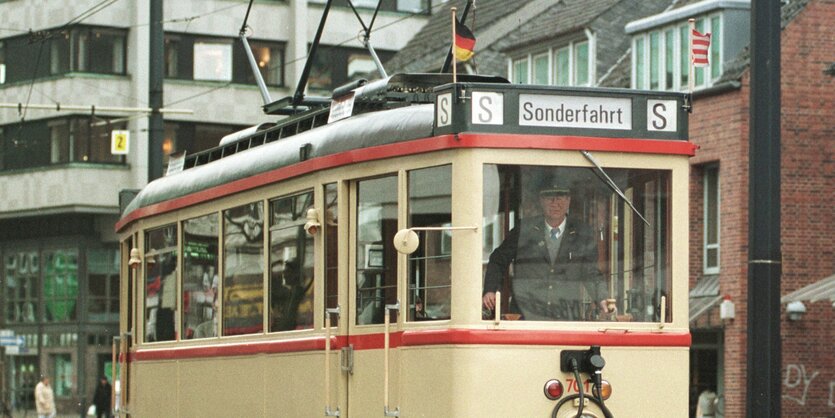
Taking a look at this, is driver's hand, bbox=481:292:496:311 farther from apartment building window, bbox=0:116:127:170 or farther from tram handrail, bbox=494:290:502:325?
apartment building window, bbox=0:116:127:170

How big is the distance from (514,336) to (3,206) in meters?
41.2

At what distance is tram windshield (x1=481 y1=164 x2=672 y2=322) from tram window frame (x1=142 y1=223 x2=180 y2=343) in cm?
424

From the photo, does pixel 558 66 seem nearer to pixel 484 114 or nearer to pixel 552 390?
pixel 484 114

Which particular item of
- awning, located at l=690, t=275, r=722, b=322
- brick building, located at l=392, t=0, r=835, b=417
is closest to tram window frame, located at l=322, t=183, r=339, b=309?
brick building, located at l=392, t=0, r=835, b=417

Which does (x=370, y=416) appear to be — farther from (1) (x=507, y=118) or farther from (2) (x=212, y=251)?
(2) (x=212, y=251)

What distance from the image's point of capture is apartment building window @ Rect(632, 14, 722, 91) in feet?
97.8

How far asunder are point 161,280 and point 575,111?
502cm

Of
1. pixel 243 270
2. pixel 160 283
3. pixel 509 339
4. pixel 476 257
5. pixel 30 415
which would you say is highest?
pixel 476 257

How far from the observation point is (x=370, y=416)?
992cm

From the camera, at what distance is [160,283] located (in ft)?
45.2

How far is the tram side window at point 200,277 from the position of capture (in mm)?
12328

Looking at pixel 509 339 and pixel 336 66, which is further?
pixel 336 66

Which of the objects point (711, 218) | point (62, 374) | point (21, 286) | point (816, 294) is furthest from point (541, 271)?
point (21, 286)

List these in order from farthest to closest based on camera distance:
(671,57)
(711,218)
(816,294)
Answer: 1. (671,57)
2. (711,218)
3. (816,294)
